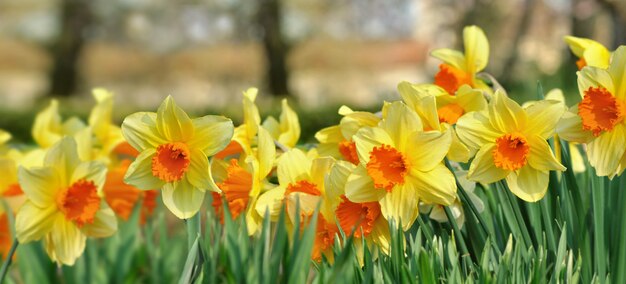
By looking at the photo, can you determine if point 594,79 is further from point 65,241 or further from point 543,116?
point 65,241

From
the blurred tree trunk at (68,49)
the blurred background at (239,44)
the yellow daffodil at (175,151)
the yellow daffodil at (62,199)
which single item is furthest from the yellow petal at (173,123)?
the blurred tree trunk at (68,49)

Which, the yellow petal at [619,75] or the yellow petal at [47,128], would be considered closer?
the yellow petal at [619,75]

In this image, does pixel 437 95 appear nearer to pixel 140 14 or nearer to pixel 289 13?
pixel 289 13

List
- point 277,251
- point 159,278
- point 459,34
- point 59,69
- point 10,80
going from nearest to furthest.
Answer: point 277,251 < point 159,278 < point 459,34 < point 59,69 < point 10,80

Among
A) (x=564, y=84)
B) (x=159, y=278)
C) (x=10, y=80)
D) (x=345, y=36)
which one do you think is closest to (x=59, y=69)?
(x=10, y=80)

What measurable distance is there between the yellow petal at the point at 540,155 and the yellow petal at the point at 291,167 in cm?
43

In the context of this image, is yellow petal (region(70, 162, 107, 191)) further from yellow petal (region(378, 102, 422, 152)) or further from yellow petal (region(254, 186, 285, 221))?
yellow petal (region(378, 102, 422, 152))

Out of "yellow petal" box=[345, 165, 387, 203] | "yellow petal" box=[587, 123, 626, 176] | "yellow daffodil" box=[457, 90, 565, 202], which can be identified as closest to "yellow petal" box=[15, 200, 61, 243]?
"yellow petal" box=[345, 165, 387, 203]

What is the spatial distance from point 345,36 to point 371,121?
15337 millimetres

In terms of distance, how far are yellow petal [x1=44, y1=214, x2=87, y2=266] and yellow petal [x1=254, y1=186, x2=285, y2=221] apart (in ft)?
1.33

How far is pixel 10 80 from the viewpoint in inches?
770

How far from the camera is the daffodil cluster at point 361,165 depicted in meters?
1.44

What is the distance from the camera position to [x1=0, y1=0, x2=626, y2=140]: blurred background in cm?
1418

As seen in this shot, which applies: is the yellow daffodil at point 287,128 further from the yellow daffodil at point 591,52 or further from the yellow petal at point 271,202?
the yellow daffodil at point 591,52
